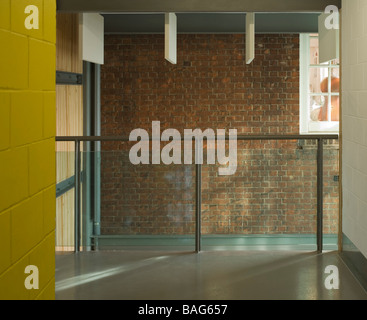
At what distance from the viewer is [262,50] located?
8562mm

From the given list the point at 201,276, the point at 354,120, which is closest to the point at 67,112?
the point at 201,276

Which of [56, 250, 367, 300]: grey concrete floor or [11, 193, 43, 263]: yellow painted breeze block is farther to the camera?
[56, 250, 367, 300]: grey concrete floor

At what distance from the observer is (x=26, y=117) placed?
4.70 ft

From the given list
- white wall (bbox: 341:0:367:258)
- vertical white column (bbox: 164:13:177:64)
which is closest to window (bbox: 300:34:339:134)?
vertical white column (bbox: 164:13:177:64)

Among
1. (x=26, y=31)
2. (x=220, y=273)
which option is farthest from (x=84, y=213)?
(x=26, y=31)

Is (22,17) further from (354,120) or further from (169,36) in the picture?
(169,36)

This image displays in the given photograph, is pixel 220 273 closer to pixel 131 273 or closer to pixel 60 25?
pixel 131 273

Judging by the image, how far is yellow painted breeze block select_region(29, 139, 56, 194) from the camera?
4.89 ft

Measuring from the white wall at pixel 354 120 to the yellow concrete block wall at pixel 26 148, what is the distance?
2.53 m

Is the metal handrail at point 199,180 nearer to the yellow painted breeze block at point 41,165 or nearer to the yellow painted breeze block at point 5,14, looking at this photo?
the yellow painted breeze block at point 41,165

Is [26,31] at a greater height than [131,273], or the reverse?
[26,31]

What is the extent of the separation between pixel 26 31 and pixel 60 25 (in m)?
5.16

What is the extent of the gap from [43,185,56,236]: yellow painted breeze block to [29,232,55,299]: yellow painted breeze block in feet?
0.08

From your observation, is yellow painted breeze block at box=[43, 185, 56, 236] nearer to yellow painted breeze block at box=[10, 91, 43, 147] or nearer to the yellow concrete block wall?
the yellow concrete block wall
